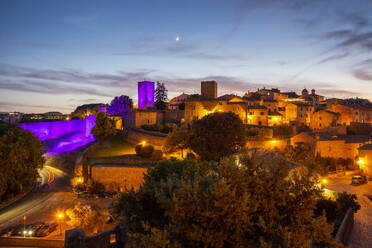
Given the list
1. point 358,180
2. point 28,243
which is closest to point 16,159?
point 28,243

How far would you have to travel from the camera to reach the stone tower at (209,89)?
52812mm

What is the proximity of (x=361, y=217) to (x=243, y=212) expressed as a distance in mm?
13835

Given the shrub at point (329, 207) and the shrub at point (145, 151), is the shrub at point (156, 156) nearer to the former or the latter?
the shrub at point (145, 151)

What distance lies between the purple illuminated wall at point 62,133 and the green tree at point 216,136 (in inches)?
721

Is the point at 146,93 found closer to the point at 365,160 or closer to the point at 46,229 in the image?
the point at 365,160

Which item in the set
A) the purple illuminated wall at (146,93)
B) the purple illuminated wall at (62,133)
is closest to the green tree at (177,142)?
the purple illuminated wall at (62,133)

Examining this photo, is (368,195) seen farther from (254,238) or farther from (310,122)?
(310,122)

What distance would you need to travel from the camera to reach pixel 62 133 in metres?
40.2

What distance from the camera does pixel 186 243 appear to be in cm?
683

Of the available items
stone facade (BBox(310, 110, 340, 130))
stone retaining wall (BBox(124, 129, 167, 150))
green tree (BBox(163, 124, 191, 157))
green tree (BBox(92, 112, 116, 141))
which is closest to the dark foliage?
stone retaining wall (BBox(124, 129, 167, 150))

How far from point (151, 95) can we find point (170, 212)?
5099cm

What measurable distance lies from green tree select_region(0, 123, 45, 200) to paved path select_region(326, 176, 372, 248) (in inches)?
955

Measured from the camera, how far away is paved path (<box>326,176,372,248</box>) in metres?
12.7

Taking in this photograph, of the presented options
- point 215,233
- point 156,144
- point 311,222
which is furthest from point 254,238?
point 156,144
